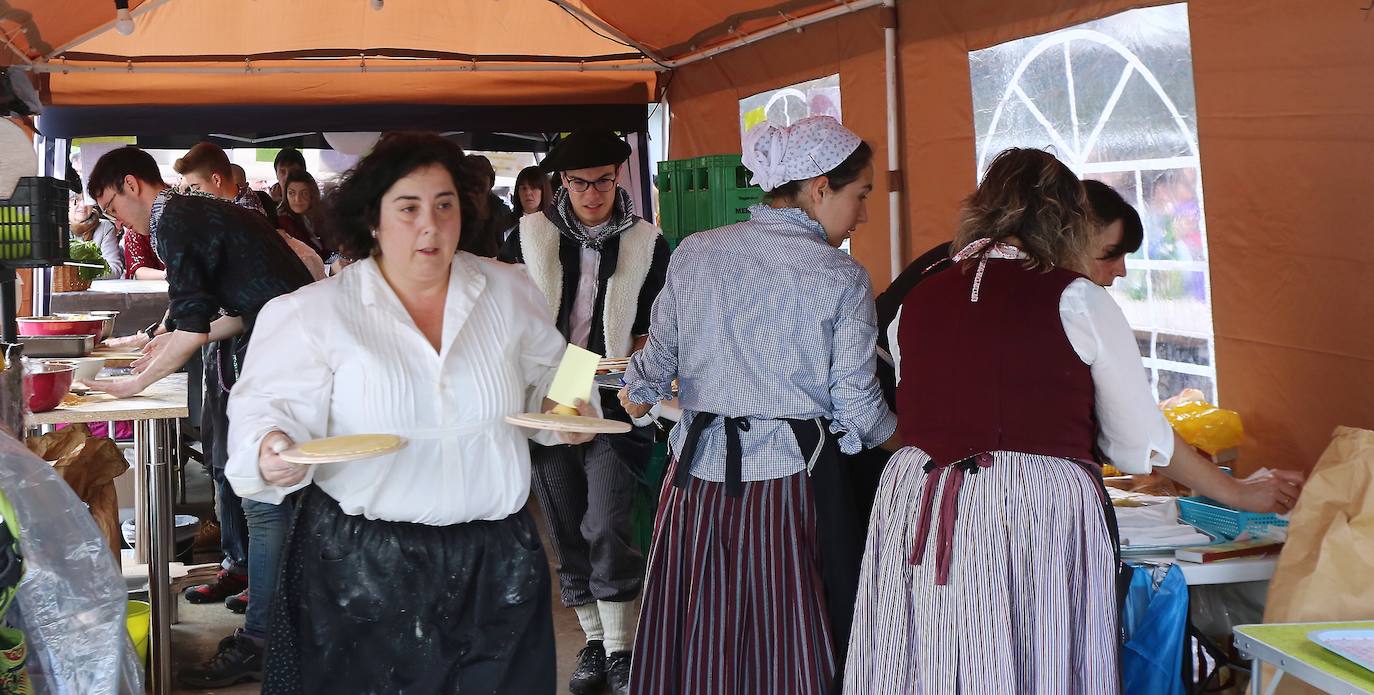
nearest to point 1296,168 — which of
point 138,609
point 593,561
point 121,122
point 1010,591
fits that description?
point 1010,591

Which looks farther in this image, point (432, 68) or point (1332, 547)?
point (432, 68)

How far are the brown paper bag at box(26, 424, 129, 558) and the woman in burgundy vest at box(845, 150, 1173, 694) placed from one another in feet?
7.44

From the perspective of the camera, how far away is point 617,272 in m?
4.06

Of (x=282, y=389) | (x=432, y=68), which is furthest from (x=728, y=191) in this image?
(x=432, y=68)

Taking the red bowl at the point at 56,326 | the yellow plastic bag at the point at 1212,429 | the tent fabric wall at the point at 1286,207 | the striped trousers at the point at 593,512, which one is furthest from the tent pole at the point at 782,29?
the red bowl at the point at 56,326

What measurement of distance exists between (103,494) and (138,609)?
1.52 ft

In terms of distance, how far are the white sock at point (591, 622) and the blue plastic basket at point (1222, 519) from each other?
Answer: 204 cm

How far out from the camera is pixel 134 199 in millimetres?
4129

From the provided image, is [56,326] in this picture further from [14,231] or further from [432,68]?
[432,68]

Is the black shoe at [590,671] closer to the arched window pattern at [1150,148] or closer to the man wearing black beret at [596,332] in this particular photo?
the man wearing black beret at [596,332]

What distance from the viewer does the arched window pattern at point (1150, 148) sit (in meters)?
3.47

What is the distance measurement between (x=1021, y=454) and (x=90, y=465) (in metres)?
2.55

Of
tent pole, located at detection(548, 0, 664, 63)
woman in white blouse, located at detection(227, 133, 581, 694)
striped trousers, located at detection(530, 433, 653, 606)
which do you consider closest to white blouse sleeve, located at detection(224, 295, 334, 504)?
woman in white blouse, located at detection(227, 133, 581, 694)

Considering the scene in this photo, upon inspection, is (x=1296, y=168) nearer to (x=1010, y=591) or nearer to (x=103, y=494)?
(x=1010, y=591)
